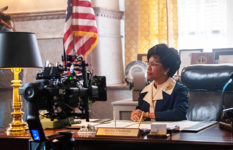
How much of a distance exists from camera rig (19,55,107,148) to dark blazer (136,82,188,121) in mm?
580

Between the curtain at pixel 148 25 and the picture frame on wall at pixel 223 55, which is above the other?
the curtain at pixel 148 25

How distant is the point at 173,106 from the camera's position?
262 centimetres

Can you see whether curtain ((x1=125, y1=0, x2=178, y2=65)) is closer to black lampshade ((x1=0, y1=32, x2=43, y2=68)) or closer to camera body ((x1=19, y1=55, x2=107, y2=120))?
black lampshade ((x1=0, y1=32, x2=43, y2=68))

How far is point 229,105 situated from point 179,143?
102 centimetres

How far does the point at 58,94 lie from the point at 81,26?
106 inches

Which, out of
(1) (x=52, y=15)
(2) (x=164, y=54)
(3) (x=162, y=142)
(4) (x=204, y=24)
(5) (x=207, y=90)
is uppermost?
(1) (x=52, y=15)

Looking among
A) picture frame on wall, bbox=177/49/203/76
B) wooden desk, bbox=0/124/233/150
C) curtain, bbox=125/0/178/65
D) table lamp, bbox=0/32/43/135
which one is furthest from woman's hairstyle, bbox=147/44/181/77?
curtain, bbox=125/0/178/65

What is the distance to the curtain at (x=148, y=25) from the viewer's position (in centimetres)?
432

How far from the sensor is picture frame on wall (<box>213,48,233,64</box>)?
3.88 m

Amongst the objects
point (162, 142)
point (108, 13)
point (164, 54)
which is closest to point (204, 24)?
point (108, 13)

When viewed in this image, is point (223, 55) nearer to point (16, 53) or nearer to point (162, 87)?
point (162, 87)

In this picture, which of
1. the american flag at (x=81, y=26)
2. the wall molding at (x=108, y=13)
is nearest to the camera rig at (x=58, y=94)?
the american flag at (x=81, y=26)

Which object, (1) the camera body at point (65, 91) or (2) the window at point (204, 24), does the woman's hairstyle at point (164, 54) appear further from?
(2) the window at point (204, 24)

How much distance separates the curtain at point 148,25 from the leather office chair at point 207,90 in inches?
60.0
